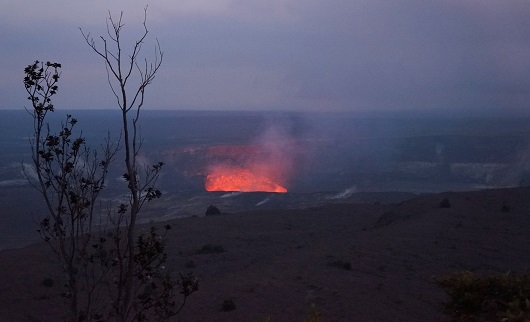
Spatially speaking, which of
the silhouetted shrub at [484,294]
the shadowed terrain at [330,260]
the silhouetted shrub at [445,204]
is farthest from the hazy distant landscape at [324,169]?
the silhouetted shrub at [484,294]

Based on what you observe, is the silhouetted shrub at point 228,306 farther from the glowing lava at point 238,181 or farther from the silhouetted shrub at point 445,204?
the glowing lava at point 238,181

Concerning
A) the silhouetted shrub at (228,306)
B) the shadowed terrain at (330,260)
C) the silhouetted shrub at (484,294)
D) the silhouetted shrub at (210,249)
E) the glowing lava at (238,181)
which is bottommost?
the glowing lava at (238,181)

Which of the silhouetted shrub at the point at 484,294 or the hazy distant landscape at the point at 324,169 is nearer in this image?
the silhouetted shrub at the point at 484,294

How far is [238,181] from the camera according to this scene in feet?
174

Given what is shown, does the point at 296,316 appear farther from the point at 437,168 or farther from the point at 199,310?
the point at 437,168

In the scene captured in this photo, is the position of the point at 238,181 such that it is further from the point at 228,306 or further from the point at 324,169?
the point at 228,306

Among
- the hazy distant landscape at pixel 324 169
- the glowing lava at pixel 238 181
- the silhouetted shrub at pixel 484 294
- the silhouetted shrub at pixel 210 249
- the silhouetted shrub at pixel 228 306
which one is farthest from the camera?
the glowing lava at pixel 238 181

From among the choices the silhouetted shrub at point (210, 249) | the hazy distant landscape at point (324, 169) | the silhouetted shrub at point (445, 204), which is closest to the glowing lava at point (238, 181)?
the hazy distant landscape at point (324, 169)

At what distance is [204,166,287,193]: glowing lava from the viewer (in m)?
50.9

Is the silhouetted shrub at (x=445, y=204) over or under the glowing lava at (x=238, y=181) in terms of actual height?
over

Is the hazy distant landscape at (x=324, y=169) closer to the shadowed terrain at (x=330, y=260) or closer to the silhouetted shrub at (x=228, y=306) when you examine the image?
the shadowed terrain at (x=330, y=260)

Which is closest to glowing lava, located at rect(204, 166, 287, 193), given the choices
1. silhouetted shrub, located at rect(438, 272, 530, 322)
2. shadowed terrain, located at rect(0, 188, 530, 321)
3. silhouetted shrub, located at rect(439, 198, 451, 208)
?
shadowed terrain, located at rect(0, 188, 530, 321)

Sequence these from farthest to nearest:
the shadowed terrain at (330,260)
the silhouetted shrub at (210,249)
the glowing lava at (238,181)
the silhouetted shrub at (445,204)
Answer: the glowing lava at (238,181), the silhouetted shrub at (445,204), the silhouetted shrub at (210,249), the shadowed terrain at (330,260)

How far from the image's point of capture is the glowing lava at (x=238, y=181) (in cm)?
5092
